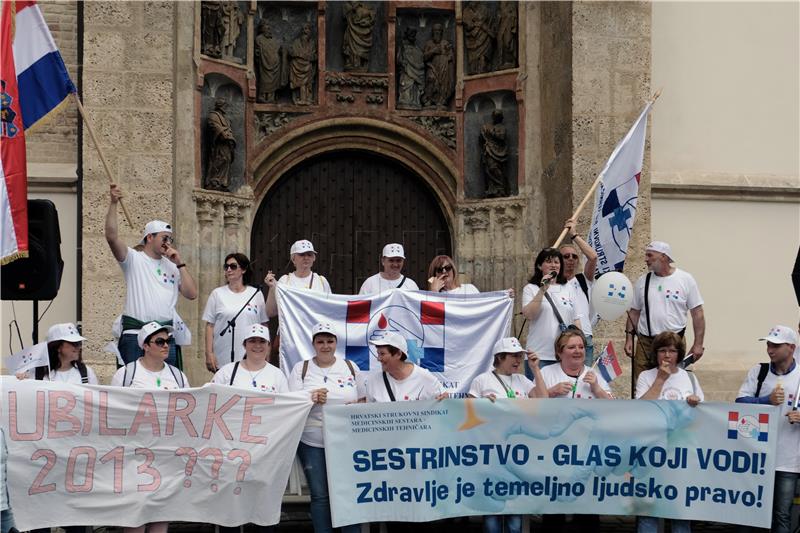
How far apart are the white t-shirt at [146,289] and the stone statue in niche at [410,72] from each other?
6192mm

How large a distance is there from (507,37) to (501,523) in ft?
26.2

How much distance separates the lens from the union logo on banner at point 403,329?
37.8ft

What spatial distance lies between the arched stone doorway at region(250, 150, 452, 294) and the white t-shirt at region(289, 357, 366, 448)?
6375 millimetres

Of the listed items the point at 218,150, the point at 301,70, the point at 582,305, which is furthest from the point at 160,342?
the point at 301,70

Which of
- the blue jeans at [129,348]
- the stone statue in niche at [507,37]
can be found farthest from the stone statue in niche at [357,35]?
the blue jeans at [129,348]

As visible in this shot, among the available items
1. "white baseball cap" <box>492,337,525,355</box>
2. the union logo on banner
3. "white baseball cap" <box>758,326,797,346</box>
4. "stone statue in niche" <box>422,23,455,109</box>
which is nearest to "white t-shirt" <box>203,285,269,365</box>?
the union logo on banner

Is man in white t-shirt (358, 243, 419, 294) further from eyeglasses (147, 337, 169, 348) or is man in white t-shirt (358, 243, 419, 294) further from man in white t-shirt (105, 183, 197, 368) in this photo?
eyeglasses (147, 337, 169, 348)

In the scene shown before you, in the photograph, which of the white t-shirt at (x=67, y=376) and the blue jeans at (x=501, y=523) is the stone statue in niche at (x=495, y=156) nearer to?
the blue jeans at (x=501, y=523)

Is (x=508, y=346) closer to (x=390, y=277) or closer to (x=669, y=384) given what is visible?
(x=669, y=384)

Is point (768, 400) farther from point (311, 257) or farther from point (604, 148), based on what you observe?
point (604, 148)

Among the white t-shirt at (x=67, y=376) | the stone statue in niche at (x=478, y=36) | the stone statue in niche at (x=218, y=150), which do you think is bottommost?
the white t-shirt at (x=67, y=376)

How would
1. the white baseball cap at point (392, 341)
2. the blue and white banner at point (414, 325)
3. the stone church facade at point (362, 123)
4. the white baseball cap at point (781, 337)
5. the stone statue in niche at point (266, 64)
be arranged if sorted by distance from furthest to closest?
1. the stone statue in niche at point (266, 64)
2. the stone church facade at point (362, 123)
3. the blue and white banner at point (414, 325)
4. the white baseball cap at point (781, 337)
5. the white baseball cap at point (392, 341)

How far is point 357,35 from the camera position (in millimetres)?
16828

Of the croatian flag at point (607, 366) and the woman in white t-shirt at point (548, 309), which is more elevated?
the woman in white t-shirt at point (548, 309)
